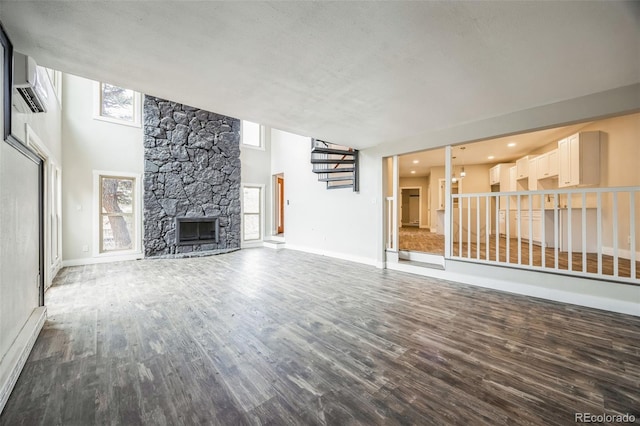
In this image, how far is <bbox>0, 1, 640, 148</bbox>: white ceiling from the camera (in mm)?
1497

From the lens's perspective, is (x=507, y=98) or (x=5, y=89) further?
(x=507, y=98)

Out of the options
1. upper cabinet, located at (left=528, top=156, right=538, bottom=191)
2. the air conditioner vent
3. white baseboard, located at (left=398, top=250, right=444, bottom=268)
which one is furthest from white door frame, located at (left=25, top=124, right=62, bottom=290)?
upper cabinet, located at (left=528, top=156, right=538, bottom=191)

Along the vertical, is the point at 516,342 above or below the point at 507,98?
below

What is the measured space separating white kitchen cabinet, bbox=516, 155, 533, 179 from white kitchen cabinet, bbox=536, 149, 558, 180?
51 centimetres

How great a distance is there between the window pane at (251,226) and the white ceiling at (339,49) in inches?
198

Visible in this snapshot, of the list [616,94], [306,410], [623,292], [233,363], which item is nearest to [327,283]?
[233,363]

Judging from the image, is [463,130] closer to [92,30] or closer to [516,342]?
[516,342]

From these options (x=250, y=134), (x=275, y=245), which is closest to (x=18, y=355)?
(x=275, y=245)

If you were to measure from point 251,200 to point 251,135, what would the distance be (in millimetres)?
2038

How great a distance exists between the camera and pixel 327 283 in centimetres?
371

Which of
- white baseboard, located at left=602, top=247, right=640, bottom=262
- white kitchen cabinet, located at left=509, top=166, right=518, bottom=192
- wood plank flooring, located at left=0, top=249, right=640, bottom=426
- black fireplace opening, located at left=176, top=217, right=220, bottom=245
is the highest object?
white kitchen cabinet, located at left=509, top=166, right=518, bottom=192

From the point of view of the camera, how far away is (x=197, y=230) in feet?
21.5

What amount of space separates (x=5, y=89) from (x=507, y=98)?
430 cm

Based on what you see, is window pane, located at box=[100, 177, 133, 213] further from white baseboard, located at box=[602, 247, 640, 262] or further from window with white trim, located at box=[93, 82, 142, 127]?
white baseboard, located at box=[602, 247, 640, 262]
